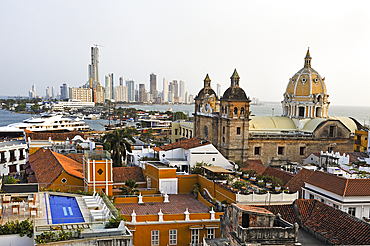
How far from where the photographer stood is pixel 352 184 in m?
19.7

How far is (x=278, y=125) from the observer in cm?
4947

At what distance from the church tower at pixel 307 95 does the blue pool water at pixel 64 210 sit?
4114 centimetres

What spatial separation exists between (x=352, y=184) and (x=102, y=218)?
529 inches

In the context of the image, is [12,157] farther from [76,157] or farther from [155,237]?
[155,237]

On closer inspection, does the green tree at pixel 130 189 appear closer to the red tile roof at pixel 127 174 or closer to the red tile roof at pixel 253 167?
the red tile roof at pixel 127 174

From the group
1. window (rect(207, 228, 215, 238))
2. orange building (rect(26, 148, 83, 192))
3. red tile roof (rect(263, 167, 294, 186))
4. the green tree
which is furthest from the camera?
red tile roof (rect(263, 167, 294, 186))

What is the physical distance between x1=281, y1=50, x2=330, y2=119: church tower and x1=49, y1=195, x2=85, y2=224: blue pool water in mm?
41139

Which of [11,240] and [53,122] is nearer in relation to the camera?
[11,240]

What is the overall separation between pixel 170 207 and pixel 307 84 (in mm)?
36200

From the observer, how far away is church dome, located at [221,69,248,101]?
42.3 m

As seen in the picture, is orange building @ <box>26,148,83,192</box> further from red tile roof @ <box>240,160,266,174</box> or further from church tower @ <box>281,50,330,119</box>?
church tower @ <box>281,50,330,119</box>

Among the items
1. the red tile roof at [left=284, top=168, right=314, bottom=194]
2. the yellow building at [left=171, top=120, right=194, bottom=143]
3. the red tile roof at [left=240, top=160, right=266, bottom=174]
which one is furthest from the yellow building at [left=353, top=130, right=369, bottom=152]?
the red tile roof at [left=284, top=168, right=314, bottom=194]

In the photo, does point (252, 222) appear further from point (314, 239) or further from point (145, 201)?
point (145, 201)

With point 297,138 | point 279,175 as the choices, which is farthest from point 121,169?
point 297,138
